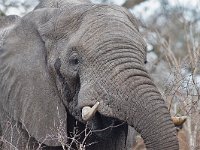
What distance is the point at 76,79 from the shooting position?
14.6ft

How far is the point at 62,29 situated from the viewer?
466cm

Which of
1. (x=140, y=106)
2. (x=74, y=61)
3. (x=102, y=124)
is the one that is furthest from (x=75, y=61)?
(x=140, y=106)

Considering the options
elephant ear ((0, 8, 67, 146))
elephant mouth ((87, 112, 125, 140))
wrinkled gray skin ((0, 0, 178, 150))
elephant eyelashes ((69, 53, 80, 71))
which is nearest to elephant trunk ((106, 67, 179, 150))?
wrinkled gray skin ((0, 0, 178, 150))

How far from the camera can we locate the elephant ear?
4.66 metres

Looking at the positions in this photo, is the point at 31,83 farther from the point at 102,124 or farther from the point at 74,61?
the point at 102,124

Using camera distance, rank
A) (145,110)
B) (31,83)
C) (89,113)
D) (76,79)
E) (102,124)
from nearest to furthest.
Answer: (145,110) < (89,113) < (102,124) < (76,79) < (31,83)

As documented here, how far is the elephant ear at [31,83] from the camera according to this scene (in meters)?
4.66

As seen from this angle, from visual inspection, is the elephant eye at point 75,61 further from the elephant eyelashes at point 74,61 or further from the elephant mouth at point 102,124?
the elephant mouth at point 102,124

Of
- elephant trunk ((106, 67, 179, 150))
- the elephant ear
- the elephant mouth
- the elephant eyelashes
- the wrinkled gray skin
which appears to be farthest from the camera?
the elephant ear

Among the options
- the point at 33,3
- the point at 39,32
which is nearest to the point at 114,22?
the point at 39,32

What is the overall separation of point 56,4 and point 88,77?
0.99 metres

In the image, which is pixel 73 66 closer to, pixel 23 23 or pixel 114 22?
pixel 114 22

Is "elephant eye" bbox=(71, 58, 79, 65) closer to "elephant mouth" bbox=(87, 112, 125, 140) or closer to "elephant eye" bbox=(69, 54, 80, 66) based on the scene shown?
"elephant eye" bbox=(69, 54, 80, 66)

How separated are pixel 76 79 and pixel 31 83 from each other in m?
0.41
